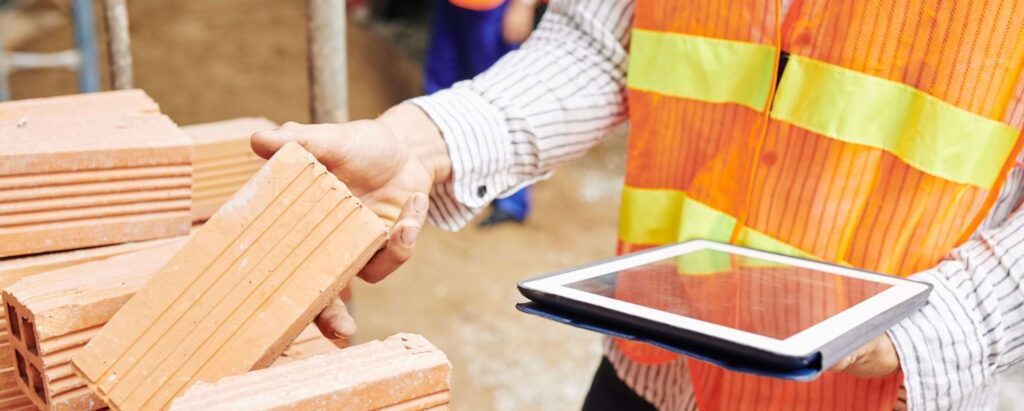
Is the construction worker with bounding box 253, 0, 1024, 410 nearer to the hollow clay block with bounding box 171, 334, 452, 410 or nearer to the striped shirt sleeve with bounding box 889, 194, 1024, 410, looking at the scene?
the striped shirt sleeve with bounding box 889, 194, 1024, 410

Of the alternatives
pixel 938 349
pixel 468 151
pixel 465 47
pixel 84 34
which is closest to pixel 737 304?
pixel 938 349

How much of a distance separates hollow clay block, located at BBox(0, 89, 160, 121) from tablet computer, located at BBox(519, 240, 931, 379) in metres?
0.83

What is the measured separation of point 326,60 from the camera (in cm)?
210

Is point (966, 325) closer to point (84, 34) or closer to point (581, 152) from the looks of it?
point (581, 152)

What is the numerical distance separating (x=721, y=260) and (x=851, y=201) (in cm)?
22

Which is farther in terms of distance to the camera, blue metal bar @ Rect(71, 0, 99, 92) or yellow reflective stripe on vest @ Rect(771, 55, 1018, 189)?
blue metal bar @ Rect(71, 0, 99, 92)

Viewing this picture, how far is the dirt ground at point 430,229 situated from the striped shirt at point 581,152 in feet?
7.05

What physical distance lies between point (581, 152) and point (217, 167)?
68 centimetres

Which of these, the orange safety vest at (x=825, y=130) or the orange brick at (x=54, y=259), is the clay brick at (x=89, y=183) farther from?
the orange safety vest at (x=825, y=130)

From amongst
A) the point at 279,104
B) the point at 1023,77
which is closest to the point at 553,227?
the point at 279,104

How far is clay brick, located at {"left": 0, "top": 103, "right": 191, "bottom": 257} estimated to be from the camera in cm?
132

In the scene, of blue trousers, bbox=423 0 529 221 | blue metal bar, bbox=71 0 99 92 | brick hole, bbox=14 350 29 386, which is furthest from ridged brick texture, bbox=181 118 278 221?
blue trousers, bbox=423 0 529 221

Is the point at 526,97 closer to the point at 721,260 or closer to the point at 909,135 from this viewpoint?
the point at 721,260

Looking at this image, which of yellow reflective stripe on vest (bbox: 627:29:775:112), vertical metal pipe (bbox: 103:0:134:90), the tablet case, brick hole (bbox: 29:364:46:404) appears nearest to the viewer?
the tablet case
